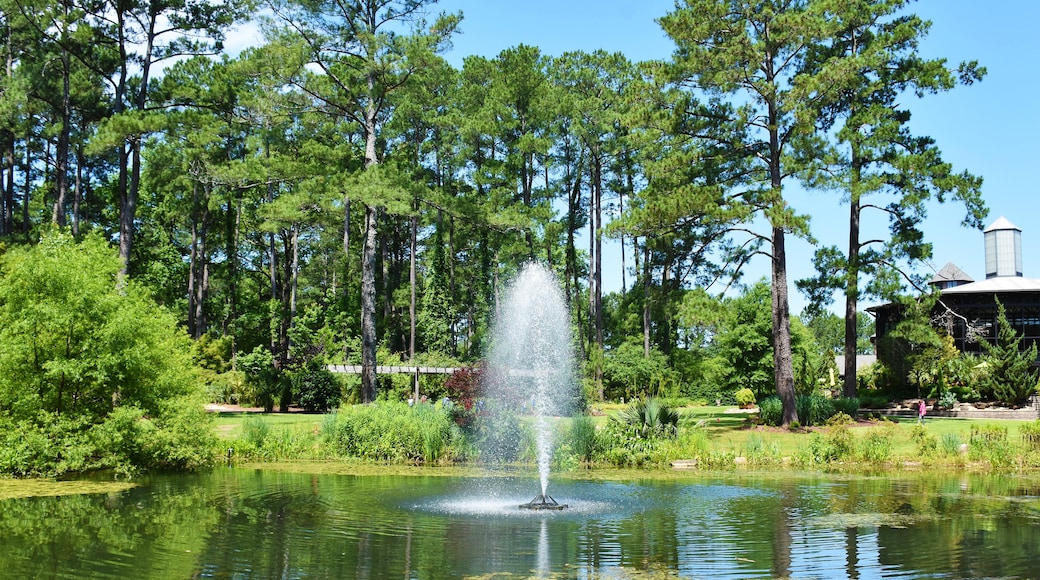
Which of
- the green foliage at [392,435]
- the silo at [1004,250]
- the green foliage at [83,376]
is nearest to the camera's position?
the green foliage at [83,376]

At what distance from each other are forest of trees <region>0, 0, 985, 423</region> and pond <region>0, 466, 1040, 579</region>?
10.7m

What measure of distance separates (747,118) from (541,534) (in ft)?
62.8

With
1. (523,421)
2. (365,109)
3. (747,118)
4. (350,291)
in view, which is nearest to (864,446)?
(523,421)

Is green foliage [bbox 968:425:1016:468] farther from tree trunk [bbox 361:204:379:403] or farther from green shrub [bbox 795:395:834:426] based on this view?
tree trunk [bbox 361:204:379:403]

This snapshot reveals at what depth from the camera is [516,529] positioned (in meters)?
10.9

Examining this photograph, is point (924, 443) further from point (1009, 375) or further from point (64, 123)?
point (64, 123)

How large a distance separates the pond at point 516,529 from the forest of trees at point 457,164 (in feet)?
35.2

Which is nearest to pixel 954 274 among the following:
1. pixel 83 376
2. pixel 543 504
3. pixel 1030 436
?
pixel 1030 436

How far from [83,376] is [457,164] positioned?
33.0 meters

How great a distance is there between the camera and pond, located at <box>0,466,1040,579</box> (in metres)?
8.54

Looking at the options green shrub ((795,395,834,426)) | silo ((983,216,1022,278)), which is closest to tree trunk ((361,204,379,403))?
green shrub ((795,395,834,426))

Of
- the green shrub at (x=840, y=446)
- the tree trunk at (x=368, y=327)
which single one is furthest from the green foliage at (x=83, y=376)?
the green shrub at (x=840, y=446)

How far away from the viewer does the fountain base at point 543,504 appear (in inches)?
495

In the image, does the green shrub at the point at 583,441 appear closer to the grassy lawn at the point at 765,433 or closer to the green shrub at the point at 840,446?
the grassy lawn at the point at 765,433
